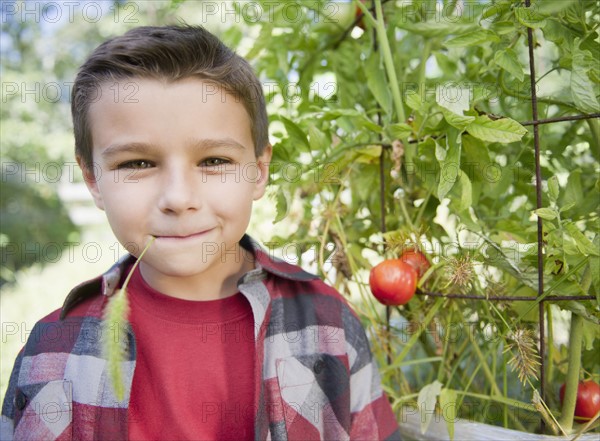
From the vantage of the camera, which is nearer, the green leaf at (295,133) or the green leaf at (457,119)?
the green leaf at (457,119)

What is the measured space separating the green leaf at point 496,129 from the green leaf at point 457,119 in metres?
0.02

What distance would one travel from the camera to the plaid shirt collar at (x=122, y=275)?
0.85 meters

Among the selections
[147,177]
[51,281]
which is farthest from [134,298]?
[51,281]

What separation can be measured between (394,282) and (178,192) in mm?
323

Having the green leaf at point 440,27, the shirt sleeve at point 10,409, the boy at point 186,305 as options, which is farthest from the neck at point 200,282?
the green leaf at point 440,27

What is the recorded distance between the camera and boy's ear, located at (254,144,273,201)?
2.92ft

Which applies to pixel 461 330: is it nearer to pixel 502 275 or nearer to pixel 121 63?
pixel 502 275

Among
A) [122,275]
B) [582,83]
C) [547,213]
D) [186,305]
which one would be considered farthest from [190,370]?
[582,83]

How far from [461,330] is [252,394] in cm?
39

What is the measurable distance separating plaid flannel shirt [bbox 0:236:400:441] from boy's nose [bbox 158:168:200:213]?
0.17 metres

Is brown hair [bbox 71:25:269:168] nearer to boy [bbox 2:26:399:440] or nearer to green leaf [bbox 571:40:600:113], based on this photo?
boy [bbox 2:26:399:440]

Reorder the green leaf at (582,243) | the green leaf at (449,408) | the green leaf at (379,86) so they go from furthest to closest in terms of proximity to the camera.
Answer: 1. the green leaf at (379,86)
2. the green leaf at (449,408)
3. the green leaf at (582,243)

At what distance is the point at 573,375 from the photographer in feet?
2.68

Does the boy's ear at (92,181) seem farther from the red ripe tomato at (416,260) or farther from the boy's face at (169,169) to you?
the red ripe tomato at (416,260)
